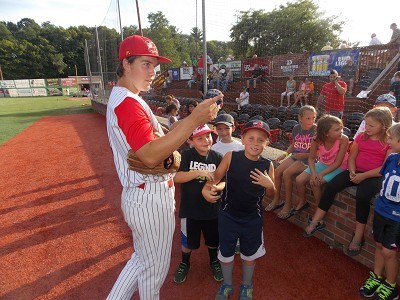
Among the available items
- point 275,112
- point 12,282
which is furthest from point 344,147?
point 275,112

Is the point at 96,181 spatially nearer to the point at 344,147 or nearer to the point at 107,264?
the point at 107,264

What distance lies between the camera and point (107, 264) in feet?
10.3

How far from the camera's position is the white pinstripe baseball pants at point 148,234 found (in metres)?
1.69

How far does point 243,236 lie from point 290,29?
103ft

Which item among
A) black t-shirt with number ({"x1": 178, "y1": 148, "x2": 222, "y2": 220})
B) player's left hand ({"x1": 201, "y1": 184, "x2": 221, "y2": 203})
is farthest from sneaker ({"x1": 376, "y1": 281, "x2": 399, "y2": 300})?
player's left hand ({"x1": 201, "y1": 184, "x2": 221, "y2": 203})

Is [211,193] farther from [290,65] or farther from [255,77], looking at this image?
[255,77]

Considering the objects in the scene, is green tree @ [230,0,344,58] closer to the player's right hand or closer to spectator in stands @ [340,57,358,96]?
spectator in stands @ [340,57,358,96]

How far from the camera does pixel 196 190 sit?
2.73 meters

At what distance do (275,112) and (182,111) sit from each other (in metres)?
3.52

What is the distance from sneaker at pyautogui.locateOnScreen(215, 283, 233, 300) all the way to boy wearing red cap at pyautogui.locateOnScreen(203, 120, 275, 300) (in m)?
0.03

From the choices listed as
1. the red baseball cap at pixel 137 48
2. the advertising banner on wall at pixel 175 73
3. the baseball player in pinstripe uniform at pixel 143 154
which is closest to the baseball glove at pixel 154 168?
the baseball player in pinstripe uniform at pixel 143 154

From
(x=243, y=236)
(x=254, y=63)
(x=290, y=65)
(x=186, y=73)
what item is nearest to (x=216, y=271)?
(x=243, y=236)

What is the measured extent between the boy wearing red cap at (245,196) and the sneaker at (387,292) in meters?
1.15

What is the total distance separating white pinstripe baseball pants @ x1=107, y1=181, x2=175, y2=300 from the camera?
5.55 feet
